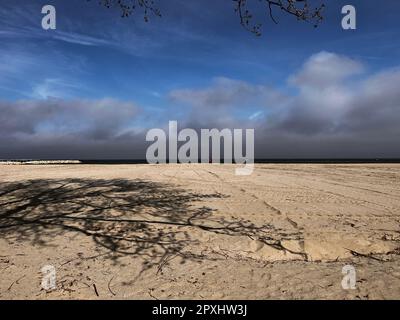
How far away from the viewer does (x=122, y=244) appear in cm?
696

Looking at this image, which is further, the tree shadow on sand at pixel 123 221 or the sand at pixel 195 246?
the tree shadow on sand at pixel 123 221

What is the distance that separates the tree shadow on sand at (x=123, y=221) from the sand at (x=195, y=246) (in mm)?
24

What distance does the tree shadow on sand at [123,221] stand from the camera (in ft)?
22.8

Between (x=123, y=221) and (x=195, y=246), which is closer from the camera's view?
(x=195, y=246)

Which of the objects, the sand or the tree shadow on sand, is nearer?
the sand

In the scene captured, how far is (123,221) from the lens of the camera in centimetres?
853

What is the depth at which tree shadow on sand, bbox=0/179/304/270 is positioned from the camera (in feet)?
22.8

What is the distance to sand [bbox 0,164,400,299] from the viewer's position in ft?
16.8

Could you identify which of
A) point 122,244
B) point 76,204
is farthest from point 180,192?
point 122,244

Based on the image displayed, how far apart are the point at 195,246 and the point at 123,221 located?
2.42 metres

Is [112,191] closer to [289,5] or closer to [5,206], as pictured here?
[5,206]

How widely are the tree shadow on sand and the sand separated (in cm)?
2
